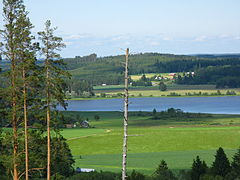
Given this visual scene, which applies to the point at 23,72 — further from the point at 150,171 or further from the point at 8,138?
the point at 150,171

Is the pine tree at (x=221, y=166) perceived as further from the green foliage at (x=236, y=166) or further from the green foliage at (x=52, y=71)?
the green foliage at (x=52, y=71)

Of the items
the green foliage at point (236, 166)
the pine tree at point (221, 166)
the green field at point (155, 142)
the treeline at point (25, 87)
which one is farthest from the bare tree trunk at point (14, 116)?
the green field at point (155, 142)

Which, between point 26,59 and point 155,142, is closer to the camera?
point 26,59

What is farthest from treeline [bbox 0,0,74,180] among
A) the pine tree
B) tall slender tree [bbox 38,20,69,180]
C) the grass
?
the grass

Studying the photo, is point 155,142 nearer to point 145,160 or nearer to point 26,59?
point 145,160

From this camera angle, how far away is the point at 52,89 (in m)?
23.5

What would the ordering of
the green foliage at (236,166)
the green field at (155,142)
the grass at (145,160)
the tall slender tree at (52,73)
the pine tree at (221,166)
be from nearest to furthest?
the tall slender tree at (52,73) < the green foliage at (236,166) < the pine tree at (221,166) < the grass at (145,160) < the green field at (155,142)

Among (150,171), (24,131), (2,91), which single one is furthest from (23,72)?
(150,171)

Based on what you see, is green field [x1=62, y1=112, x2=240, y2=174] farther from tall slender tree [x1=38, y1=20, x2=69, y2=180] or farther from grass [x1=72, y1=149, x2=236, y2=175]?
tall slender tree [x1=38, y1=20, x2=69, y2=180]

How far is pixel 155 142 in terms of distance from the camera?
7969 centimetres

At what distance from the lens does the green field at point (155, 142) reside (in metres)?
58.7

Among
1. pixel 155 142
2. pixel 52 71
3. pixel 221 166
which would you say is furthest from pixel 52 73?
pixel 155 142

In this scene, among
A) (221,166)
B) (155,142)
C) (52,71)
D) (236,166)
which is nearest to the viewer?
(52,71)

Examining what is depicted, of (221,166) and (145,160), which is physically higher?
(221,166)
